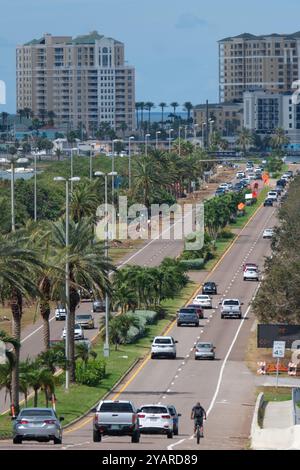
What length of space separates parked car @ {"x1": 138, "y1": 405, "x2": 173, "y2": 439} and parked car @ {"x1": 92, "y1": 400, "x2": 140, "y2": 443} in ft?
5.52

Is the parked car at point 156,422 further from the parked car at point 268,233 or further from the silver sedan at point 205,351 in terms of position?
the parked car at point 268,233

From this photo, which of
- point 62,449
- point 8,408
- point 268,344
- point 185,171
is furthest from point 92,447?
point 185,171

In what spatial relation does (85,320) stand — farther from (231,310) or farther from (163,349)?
(163,349)

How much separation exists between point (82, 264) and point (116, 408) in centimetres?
2132

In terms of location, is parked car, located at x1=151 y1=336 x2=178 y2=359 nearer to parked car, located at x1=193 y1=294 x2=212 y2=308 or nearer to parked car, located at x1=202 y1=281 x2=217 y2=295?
parked car, located at x1=193 y1=294 x2=212 y2=308

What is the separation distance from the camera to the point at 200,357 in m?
84.8

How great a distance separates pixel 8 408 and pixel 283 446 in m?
21.1

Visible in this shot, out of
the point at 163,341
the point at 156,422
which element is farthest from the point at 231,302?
the point at 156,422

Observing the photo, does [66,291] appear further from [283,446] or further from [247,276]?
[247,276]

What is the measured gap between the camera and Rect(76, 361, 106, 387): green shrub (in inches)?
2876

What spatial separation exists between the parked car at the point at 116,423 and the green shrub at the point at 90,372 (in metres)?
19.9

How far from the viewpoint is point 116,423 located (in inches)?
2061

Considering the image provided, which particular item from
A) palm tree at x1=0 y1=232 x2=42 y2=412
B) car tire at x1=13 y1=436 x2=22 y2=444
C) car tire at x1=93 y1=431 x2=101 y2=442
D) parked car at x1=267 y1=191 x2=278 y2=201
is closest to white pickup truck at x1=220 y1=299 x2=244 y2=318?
palm tree at x1=0 y1=232 x2=42 y2=412
